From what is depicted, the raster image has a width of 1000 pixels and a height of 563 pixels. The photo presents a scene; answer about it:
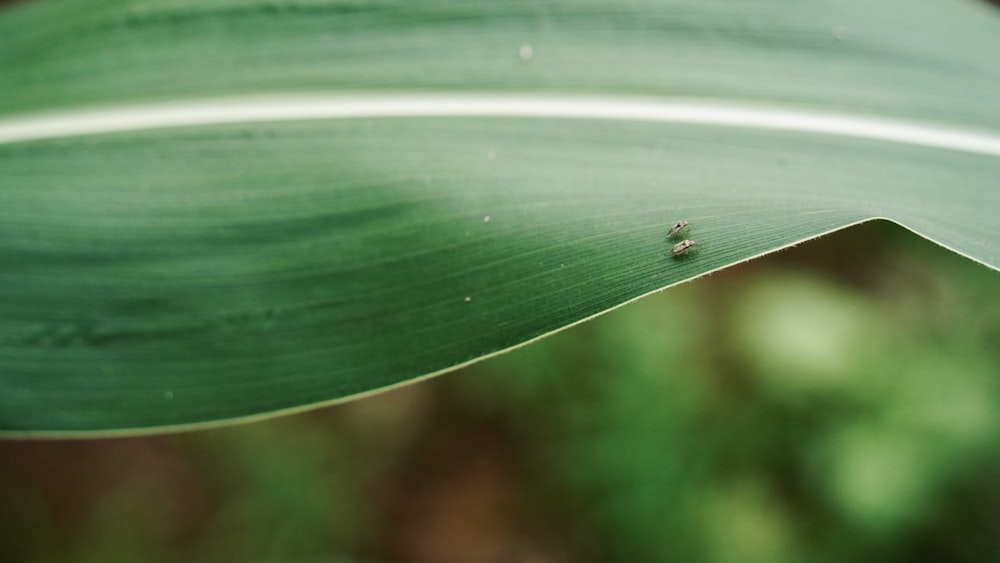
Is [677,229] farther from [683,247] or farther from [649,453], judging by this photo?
[649,453]

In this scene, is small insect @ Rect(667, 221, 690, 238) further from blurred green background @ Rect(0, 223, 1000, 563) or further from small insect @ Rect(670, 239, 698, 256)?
blurred green background @ Rect(0, 223, 1000, 563)

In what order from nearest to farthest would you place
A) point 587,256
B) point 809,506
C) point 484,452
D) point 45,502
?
1. point 587,256
2. point 809,506
3. point 45,502
4. point 484,452

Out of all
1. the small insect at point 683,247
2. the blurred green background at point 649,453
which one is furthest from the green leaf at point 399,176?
the blurred green background at point 649,453

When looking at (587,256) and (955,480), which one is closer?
(587,256)

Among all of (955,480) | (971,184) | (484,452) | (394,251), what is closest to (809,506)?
(955,480)

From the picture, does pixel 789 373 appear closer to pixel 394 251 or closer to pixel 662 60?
pixel 662 60

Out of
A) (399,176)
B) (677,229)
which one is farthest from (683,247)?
(399,176)

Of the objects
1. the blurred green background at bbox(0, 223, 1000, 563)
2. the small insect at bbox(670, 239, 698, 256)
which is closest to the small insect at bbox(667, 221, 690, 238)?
the small insect at bbox(670, 239, 698, 256)
